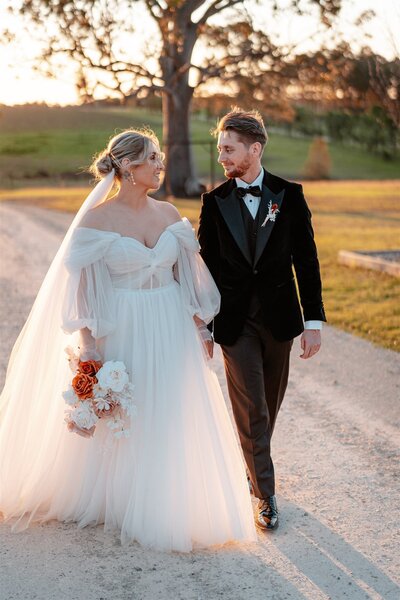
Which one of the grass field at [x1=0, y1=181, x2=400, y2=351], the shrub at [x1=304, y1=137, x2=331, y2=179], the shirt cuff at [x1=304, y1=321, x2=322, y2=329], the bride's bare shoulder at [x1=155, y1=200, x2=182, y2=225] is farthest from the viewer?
the shrub at [x1=304, y1=137, x2=331, y2=179]

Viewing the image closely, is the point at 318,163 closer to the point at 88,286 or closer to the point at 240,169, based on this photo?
the point at 240,169

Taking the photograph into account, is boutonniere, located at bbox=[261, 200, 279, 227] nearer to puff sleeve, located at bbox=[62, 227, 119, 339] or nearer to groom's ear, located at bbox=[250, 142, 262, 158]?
groom's ear, located at bbox=[250, 142, 262, 158]

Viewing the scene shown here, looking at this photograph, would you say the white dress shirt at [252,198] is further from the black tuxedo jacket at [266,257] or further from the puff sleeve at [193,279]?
the puff sleeve at [193,279]

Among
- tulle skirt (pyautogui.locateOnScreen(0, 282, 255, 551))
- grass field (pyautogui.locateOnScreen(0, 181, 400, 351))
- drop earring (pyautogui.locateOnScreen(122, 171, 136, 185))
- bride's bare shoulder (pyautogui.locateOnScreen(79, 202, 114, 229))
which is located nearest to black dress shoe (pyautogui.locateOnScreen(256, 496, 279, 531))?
tulle skirt (pyautogui.locateOnScreen(0, 282, 255, 551))

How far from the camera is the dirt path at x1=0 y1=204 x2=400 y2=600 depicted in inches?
154

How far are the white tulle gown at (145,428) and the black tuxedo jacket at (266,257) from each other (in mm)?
120

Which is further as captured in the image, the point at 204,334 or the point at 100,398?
the point at 204,334

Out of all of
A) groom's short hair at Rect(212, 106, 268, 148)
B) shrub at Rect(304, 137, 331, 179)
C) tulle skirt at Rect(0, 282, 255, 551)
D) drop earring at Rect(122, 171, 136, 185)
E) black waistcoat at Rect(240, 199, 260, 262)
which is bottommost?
shrub at Rect(304, 137, 331, 179)

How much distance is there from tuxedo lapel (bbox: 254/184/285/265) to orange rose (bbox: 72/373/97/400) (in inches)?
41.7

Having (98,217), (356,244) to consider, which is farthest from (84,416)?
(356,244)

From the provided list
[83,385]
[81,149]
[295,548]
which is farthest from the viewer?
[81,149]

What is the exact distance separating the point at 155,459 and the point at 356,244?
628 inches

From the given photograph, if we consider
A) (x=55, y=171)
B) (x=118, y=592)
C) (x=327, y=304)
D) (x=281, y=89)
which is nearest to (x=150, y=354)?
(x=118, y=592)

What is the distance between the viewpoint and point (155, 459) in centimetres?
450
